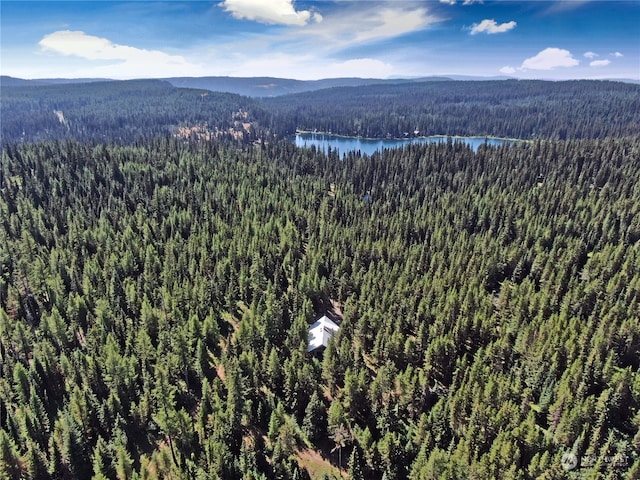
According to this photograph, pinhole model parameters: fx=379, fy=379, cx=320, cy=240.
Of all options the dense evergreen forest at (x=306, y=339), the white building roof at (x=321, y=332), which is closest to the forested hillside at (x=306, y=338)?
the dense evergreen forest at (x=306, y=339)

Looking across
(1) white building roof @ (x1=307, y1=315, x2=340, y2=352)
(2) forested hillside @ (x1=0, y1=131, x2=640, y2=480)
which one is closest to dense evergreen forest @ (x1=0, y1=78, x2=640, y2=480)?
(2) forested hillside @ (x1=0, y1=131, x2=640, y2=480)

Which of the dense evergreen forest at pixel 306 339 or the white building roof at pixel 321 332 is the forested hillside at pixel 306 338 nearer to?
the dense evergreen forest at pixel 306 339

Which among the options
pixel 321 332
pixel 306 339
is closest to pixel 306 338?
pixel 306 339

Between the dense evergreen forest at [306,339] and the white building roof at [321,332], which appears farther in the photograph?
the white building roof at [321,332]

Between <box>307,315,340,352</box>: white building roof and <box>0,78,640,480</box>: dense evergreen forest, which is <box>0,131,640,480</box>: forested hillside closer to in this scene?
<box>0,78,640,480</box>: dense evergreen forest

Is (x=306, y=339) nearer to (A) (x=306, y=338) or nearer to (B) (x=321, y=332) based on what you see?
(A) (x=306, y=338)
